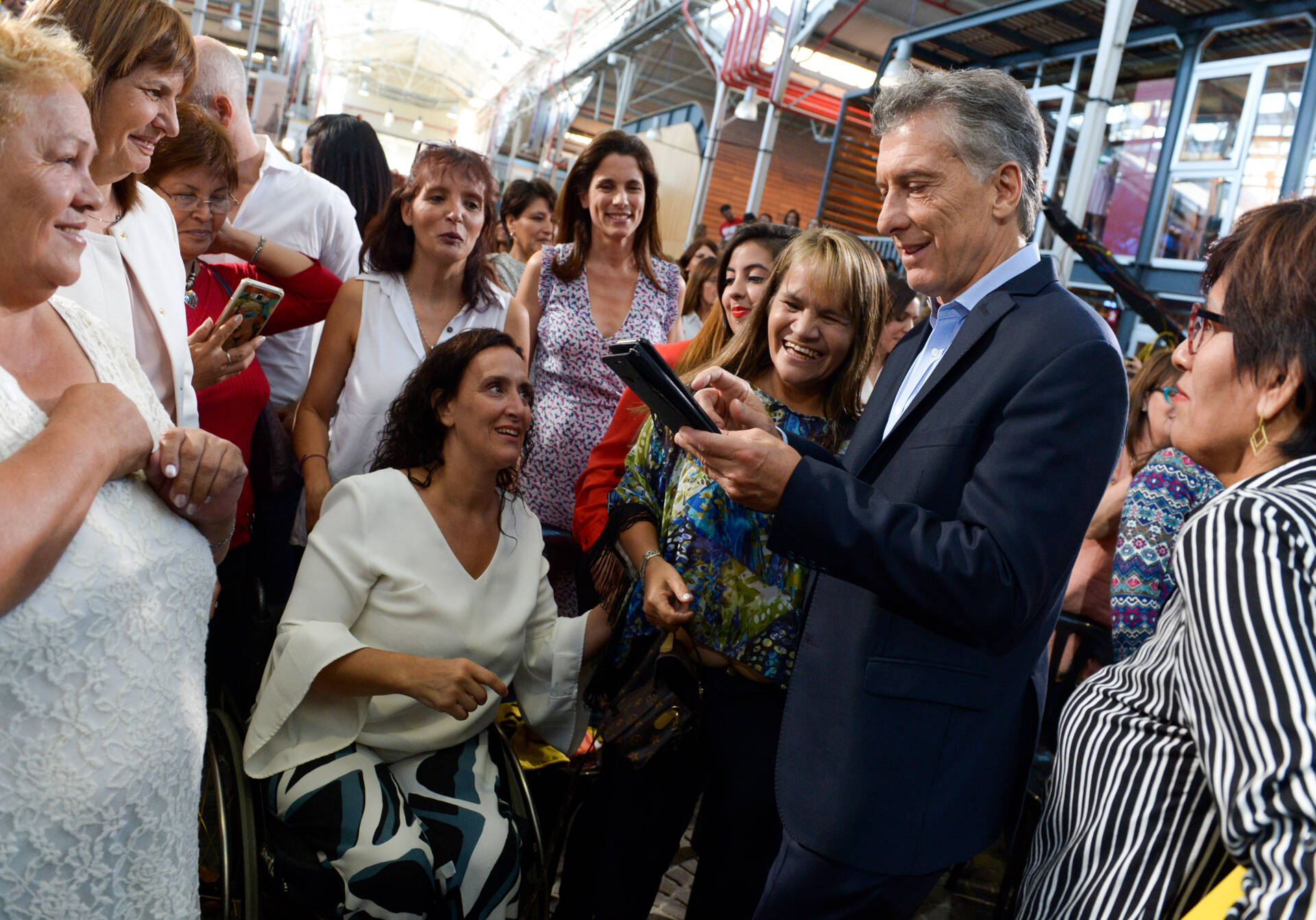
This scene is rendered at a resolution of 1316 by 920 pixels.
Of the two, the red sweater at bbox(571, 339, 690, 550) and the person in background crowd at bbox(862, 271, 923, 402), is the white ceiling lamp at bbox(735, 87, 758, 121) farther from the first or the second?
the red sweater at bbox(571, 339, 690, 550)

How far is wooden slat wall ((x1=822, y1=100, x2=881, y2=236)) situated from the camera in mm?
11359

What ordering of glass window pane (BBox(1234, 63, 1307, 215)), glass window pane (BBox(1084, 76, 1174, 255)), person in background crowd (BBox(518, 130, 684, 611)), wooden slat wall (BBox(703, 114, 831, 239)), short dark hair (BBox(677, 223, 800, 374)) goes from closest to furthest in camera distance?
short dark hair (BBox(677, 223, 800, 374)) < person in background crowd (BBox(518, 130, 684, 611)) < glass window pane (BBox(1234, 63, 1307, 215)) < glass window pane (BBox(1084, 76, 1174, 255)) < wooden slat wall (BBox(703, 114, 831, 239))

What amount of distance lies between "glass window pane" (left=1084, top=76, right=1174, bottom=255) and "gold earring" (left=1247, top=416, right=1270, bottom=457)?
10080 millimetres

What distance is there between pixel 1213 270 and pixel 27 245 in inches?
68.3

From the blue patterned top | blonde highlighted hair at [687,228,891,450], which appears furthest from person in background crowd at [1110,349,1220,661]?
blonde highlighted hair at [687,228,891,450]

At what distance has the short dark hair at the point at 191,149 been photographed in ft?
8.43

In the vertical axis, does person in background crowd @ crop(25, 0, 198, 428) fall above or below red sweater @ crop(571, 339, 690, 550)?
above

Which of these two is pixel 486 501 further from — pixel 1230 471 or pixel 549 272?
pixel 1230 471

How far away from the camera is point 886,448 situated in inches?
64.6

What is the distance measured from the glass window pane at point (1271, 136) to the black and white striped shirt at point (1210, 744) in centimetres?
940

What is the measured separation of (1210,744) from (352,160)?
3876 mm

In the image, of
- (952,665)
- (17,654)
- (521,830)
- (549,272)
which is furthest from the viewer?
(549,272)

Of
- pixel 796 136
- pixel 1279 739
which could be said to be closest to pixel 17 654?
pixel 1279 739

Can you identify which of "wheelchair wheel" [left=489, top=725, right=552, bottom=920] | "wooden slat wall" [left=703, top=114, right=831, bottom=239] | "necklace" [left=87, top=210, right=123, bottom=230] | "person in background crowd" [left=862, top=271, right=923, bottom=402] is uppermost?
"wooden slat wall" [left=703, top=114, right=831, bottom=239]
